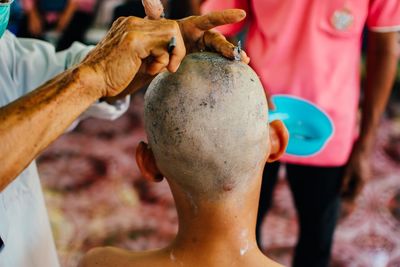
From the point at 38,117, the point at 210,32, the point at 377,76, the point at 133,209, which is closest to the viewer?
the point at 38,117

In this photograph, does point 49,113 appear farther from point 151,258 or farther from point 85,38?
point 85,38

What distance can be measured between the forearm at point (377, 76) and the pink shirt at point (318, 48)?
0.13ft

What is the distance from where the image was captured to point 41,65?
137 cm

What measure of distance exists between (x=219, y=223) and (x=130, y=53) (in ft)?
1.27

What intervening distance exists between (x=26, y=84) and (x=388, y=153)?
251cm

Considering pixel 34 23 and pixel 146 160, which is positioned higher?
pixel 146 160

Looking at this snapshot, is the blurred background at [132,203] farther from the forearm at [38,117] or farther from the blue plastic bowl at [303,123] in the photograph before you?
the forearm at [38,117]

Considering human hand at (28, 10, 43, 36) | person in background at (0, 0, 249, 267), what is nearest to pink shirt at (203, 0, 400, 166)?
person in background at (0, 0, 249, 267)

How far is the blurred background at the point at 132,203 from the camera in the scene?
249 centimetres

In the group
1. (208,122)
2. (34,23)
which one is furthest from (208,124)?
(34,23)

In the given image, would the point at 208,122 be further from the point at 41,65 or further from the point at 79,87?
the point at 41,65

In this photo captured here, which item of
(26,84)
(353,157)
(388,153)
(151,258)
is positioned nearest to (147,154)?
(151,258)

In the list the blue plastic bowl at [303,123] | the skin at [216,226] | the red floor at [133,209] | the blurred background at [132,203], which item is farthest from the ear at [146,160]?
the red floor at [133,209]

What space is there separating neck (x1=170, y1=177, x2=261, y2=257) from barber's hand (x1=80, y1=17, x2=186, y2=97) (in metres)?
0.27
